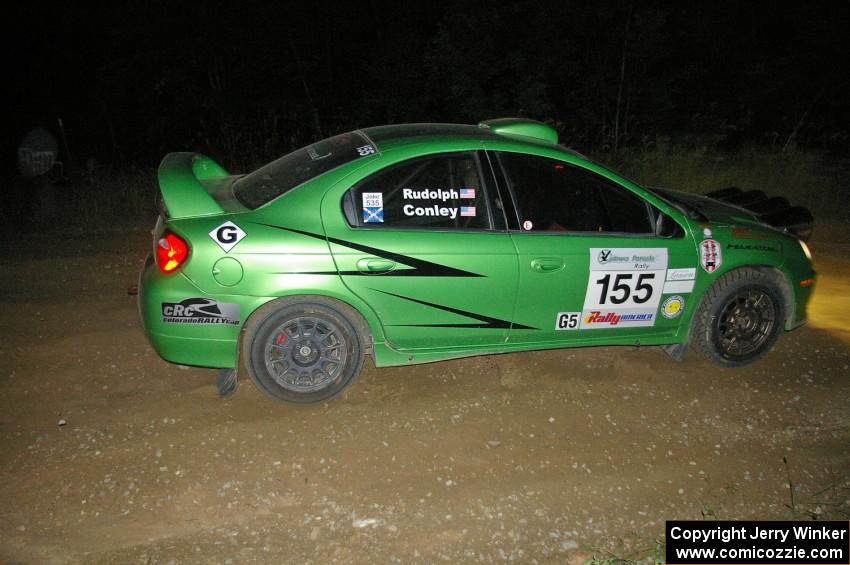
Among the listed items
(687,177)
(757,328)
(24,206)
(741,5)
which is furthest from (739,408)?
(741,5)

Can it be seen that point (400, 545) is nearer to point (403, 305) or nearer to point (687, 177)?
point (403, 305)

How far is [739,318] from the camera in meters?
5.09

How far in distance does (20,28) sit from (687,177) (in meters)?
26.5

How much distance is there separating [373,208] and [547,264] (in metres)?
1.15

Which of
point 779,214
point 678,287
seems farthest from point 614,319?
point 779,214

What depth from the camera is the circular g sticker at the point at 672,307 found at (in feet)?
15.9

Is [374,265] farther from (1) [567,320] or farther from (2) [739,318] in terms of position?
(2) [739,318]

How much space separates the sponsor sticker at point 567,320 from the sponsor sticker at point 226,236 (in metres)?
2.07

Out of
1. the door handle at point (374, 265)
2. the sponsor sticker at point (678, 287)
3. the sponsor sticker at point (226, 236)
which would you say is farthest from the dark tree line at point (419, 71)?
the sponsor sticker at point (678, 287)

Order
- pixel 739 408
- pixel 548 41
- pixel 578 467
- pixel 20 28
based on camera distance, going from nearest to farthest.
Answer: pixel 578 467 → pixel 739 408 → pixel 548 41 → pixel 20 28

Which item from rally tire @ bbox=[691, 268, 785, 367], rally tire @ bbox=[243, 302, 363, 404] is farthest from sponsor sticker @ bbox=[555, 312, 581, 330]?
rally tire @ bbox=[243, 302, 363, 404]

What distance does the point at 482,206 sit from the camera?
14.6ft

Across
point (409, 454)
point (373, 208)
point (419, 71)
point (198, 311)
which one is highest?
point (419, 71)

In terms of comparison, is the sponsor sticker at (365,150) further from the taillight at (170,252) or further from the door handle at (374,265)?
the taillight at (170,252)
